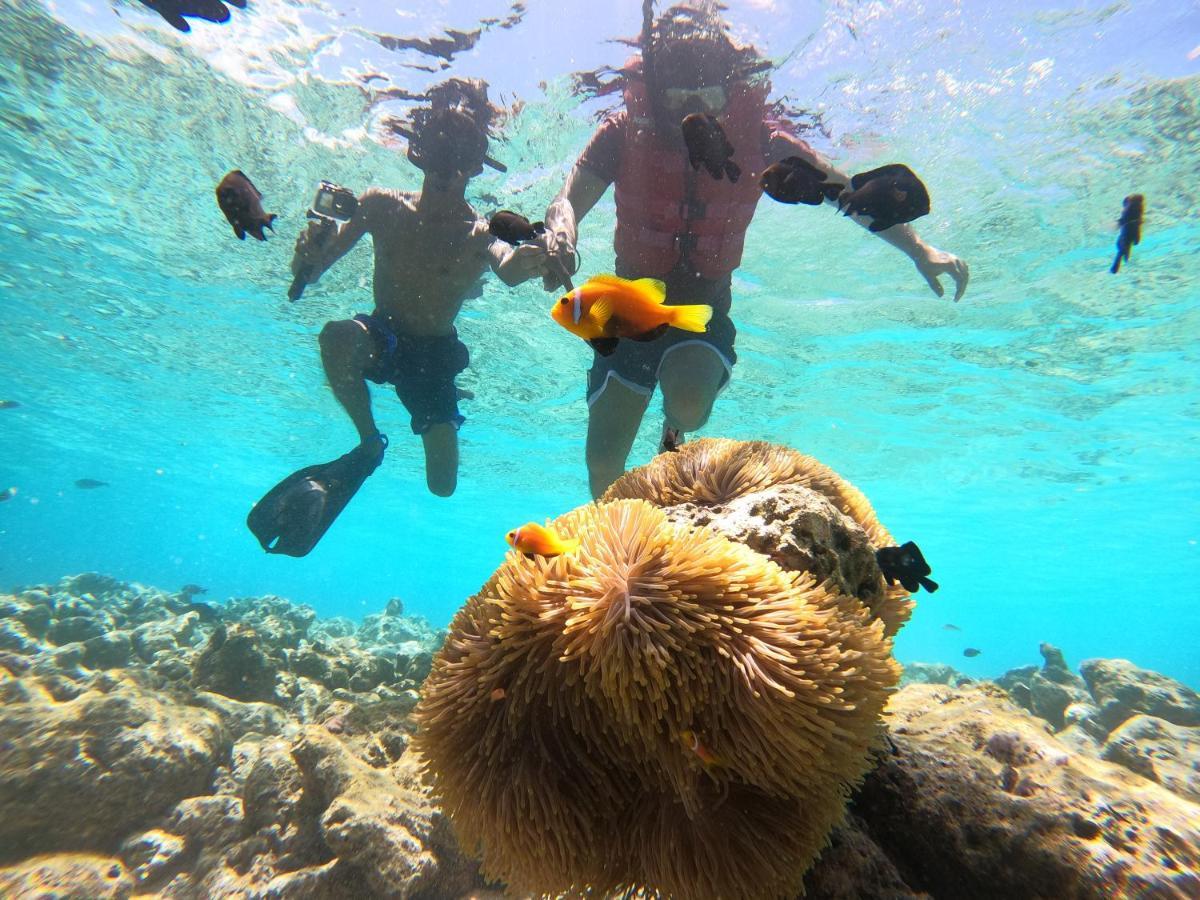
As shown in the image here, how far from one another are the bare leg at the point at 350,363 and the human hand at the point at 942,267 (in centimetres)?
623

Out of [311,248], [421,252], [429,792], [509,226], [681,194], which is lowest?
[429,792]

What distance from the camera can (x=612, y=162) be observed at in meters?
5.75

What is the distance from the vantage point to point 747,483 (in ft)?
9.00

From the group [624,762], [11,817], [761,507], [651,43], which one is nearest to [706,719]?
[624,762]

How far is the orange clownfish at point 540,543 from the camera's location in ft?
6.42

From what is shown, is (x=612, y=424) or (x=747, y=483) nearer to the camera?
(x=747, y=483)

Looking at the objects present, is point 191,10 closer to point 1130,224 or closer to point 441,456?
point 1130,224

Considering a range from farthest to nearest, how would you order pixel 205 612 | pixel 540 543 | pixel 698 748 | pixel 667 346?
pixel 205 612 < pixel 667 346 < pixel 540 543 < pixel 698 748

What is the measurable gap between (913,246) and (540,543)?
5116 mm

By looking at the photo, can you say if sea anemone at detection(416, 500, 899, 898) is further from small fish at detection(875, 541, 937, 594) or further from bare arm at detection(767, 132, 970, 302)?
→ bare arm at detection(767, 132, 970, 302)

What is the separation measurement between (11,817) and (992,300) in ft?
58.7

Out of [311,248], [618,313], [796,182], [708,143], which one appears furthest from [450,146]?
[618,313]

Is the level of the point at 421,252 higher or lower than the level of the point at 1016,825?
higher

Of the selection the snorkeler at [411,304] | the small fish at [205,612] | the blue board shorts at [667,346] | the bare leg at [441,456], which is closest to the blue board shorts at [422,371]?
the snorkeler at [411,304]
